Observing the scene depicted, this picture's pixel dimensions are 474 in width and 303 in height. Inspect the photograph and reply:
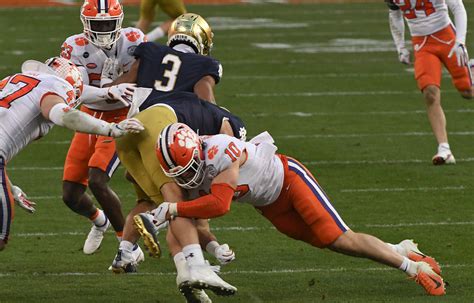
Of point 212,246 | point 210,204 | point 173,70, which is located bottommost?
point 212,246

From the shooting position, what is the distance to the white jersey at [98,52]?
7.85 m

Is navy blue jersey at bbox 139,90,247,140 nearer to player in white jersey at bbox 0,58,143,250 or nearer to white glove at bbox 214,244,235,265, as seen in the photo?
player in white jersey at bbox 0,58,143,250

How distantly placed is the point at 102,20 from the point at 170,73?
2.68ft

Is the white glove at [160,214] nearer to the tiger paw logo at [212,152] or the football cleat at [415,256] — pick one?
the tiger paw logo at [212,152]

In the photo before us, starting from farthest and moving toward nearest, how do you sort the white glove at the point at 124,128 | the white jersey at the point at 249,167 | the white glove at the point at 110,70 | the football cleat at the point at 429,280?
the white glove at the point at 110,70
the football cleat at the point at 429,280
the white glove at the point at 124,128
the white jersey at the point at 249,167

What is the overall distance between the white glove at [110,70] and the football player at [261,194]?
160 cm

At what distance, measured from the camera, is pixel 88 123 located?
6.21 metres

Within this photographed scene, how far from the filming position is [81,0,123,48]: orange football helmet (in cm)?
766

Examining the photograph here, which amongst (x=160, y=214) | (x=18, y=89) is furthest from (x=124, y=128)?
(x=18, y=89)

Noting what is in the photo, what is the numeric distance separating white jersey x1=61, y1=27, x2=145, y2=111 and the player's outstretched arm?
157 cm

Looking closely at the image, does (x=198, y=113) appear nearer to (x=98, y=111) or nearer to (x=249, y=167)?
(x=249, y=167)

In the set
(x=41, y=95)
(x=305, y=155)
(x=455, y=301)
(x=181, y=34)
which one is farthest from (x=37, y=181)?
(x=455, y=301)

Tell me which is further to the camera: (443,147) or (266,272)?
(443,147)

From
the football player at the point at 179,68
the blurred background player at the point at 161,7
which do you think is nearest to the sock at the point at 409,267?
the football player at the point at 179,68
